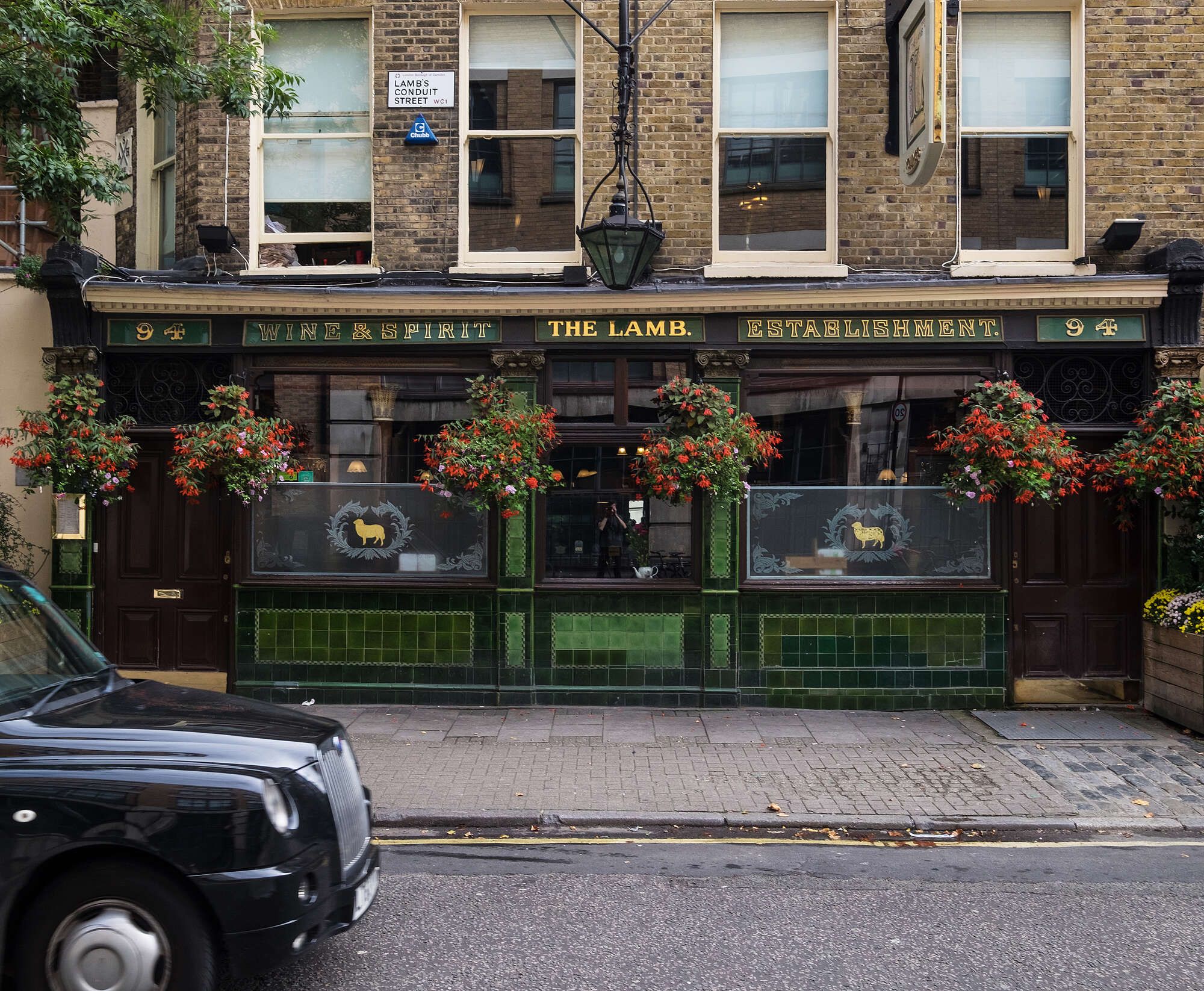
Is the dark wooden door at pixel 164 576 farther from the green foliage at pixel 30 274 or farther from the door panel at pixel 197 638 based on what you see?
the green foliage at pixel 30 274

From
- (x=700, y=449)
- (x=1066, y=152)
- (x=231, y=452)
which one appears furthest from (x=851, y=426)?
(x=231, y=452)

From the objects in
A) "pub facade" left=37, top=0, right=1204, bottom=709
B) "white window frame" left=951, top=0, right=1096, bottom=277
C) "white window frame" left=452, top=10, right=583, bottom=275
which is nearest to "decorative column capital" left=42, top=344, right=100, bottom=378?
"pub facade" left=37, top=0, right=1204, bottom=709

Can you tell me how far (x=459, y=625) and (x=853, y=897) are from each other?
527 centimetres

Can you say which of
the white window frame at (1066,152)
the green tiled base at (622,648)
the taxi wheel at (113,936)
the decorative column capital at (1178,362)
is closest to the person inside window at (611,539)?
the green tiled base at (622,648)

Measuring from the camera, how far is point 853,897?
17.5ft

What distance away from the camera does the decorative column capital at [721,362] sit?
9523 millimetres

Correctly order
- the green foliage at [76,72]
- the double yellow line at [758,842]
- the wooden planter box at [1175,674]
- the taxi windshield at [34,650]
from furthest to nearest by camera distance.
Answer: the wooden planter box at [1175,674], the green foliage at [76,72], the double yellow line at [758,842], the taxi windshield at [34,650]

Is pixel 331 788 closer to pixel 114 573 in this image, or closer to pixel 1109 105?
pixel 114 573

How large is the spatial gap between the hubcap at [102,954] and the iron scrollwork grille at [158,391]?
711 centimetres

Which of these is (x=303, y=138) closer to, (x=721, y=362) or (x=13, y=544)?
(x=721, y=362)

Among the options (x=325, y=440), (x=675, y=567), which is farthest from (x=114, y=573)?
(x=675, y=567)

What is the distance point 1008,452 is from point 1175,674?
8.86 feet

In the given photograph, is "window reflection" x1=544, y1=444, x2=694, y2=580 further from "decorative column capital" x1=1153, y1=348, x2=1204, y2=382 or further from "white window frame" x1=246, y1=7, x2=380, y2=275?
"decorative column capital" x1=1153, y1=348, x2=1204, y2=382

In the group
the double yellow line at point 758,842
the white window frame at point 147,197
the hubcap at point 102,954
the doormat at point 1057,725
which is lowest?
the double yellow line at point 758,842
